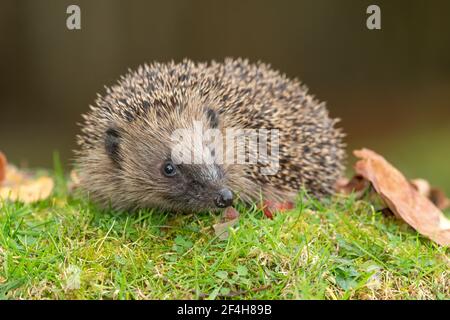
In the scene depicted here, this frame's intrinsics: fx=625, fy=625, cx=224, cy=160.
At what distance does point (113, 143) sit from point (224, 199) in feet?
3.94

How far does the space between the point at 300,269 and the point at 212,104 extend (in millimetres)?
1667

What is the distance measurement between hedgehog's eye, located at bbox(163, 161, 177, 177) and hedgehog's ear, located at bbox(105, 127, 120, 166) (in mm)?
495

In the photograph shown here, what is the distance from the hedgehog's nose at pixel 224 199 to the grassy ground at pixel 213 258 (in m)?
0.19

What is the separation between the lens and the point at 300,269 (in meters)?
3.78

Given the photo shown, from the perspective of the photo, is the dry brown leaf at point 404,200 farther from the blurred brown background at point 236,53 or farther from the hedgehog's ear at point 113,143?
the blurred brown background at point 236,53

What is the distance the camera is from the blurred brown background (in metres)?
11.6

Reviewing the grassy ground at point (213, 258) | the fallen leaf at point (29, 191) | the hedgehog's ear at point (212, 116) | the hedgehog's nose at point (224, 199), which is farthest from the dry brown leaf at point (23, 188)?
the hedgehog's nose at point (224, 199)

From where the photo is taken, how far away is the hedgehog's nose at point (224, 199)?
420cm

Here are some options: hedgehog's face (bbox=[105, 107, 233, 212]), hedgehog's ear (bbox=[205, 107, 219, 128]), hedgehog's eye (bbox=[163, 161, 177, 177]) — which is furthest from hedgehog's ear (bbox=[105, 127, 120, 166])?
hedgehog's ear (bbox=[205, 107, 219, 128])

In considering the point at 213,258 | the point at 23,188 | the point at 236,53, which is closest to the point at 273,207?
the point at 213,258

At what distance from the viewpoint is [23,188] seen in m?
5.60
